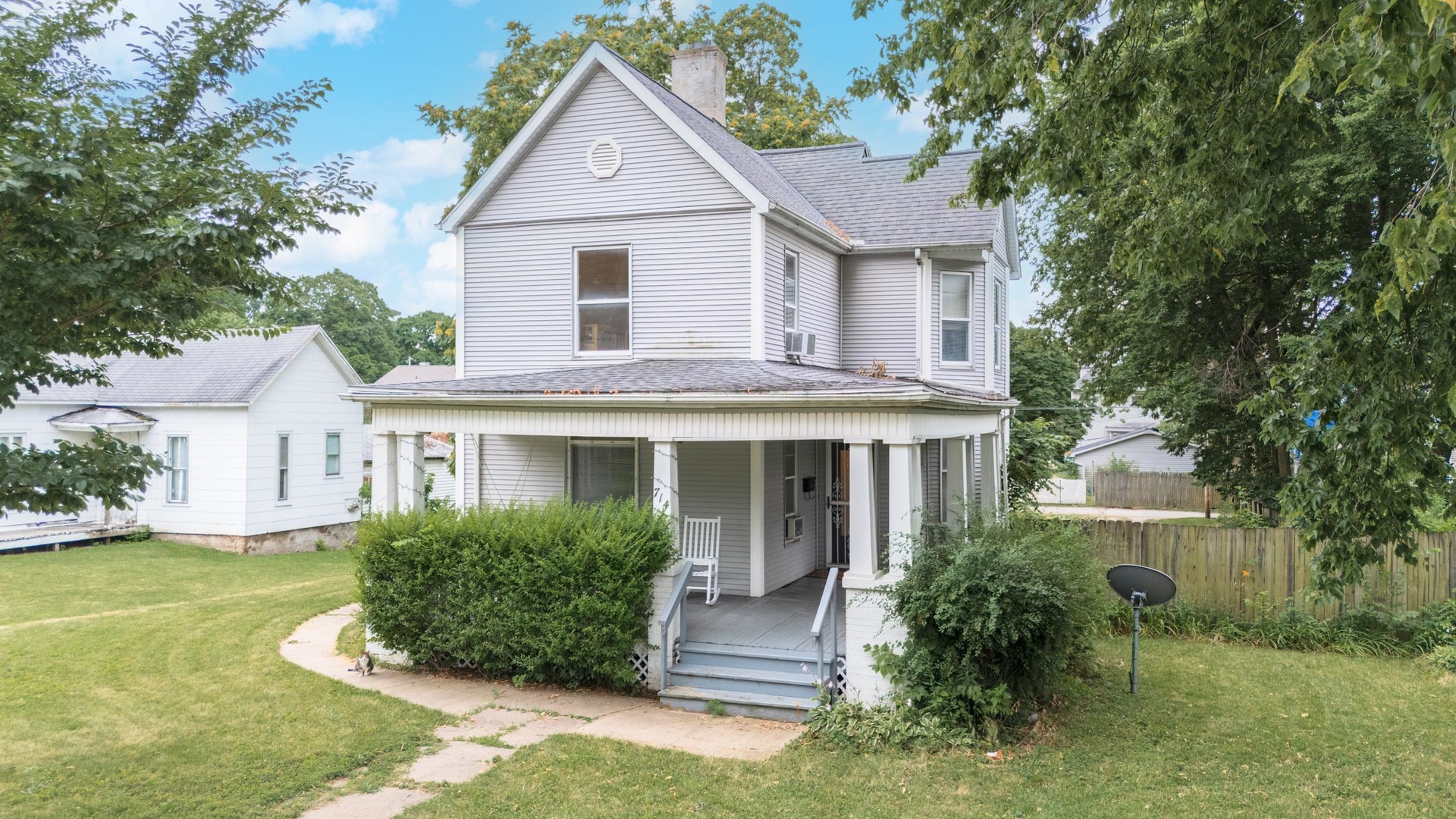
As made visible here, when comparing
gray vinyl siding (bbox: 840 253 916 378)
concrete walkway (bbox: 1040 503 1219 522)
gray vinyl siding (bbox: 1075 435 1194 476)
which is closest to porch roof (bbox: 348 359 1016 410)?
gray vinyl siding (bbox: 840 253 916 378)

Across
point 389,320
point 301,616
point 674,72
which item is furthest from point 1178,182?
point 389,320

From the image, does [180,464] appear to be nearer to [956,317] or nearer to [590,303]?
[590,303]

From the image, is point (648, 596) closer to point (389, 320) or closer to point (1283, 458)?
point (1283, 458)

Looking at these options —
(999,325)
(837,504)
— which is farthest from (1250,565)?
(999,325)

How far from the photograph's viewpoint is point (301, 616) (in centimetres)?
1397

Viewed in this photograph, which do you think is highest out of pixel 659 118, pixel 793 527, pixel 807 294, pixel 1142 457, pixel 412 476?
pixel 659 118

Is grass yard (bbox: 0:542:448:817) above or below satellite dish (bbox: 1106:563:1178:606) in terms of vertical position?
below

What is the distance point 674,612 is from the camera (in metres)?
9.98

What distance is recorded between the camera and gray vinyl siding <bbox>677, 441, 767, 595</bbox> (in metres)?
12.9

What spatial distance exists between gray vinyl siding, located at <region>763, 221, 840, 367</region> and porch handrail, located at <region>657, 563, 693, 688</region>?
388 cm

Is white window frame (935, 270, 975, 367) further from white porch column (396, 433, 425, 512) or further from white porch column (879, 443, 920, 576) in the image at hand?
white porch column (396, 433, 425, 512)

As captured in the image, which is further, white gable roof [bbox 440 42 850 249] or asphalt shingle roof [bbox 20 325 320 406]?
asphalt shingle roof [bbox 20 325 320 406]

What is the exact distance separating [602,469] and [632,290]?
2611 millimetres

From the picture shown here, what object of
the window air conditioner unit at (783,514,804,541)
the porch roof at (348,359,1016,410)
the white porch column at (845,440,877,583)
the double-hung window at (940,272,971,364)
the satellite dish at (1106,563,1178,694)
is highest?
the double-hung window at (940,272,971,364)
